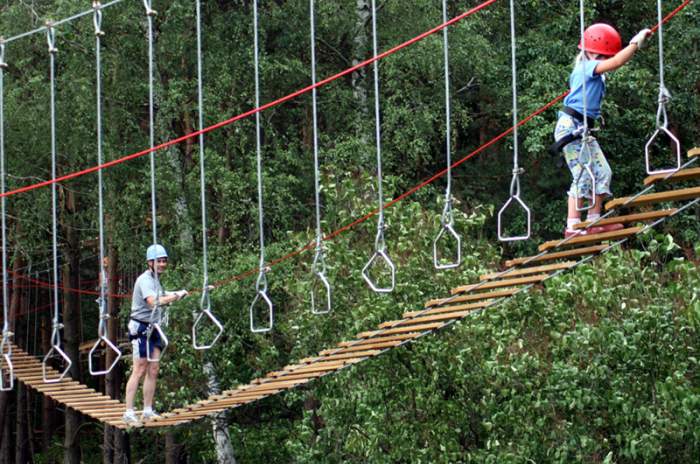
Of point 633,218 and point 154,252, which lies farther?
point 154,252

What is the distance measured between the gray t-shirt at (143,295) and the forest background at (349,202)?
243 centimetres

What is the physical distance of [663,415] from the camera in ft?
27.8

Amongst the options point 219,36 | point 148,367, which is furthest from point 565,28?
point 148,367

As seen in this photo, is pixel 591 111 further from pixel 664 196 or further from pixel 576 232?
pixel 664 196

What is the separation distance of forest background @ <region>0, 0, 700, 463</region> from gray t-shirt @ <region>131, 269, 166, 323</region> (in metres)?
2.43

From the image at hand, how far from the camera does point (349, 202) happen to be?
37.0ft

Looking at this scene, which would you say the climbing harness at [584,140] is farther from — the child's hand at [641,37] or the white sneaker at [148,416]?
the white sneaker at [148,416]

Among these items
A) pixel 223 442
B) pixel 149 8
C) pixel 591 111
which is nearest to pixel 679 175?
pixel 591 111

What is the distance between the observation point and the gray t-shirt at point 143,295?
739 cm

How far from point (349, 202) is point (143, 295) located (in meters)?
4.06

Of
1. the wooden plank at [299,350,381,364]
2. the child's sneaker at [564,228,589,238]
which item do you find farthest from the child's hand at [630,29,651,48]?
the wooden plank at [299,350,381,364]

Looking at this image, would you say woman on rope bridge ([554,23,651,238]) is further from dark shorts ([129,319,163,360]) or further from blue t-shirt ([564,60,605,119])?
dark shorts ([129,319,163,360])

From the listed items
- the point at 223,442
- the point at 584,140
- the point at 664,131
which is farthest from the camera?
the point at 223,442

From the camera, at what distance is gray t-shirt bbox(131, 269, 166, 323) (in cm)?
739
